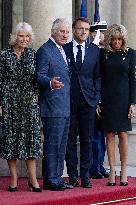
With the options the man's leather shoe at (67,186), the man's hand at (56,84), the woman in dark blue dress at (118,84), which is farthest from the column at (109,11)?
the man's hand at (56,84)

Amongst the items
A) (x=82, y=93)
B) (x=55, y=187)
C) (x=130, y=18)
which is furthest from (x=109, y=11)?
(x=55, y=187)

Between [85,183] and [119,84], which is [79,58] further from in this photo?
[85,183]

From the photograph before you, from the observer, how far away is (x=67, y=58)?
7.98 m

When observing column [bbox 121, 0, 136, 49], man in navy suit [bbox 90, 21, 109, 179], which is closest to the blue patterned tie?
man in navy suit [bbox 90, 21, 109, 179]

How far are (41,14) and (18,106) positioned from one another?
1694 millimetres

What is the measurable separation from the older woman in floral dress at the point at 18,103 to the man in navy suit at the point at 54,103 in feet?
0.52

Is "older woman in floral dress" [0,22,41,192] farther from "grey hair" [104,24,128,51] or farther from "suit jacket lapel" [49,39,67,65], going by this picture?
"grey hair" [104,24,128,51]

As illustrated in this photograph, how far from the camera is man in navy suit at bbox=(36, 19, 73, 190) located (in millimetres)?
7652

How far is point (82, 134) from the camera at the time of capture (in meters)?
8.03

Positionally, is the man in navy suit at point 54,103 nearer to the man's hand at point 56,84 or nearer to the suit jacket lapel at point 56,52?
the suit jacket lapel at point 56,52

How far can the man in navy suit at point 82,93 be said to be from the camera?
796 cm

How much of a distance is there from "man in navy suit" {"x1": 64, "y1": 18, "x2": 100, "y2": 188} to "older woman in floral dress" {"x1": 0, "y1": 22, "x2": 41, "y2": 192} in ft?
2.01

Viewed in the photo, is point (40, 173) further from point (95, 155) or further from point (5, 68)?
point (5, 68)

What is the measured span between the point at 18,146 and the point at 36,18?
198 cm
